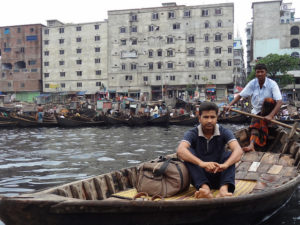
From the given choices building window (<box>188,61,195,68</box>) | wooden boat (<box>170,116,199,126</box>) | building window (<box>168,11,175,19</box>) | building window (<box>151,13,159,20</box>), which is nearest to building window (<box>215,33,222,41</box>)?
building window (<box>188,61,195,68</box>)

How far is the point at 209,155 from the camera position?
406 centimetres

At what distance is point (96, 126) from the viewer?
26.7 meters

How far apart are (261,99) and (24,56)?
50.1 metres

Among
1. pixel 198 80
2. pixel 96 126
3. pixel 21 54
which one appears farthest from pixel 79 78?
pixel 96 126

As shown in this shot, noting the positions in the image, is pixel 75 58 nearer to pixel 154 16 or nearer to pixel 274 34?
pixel 154 16

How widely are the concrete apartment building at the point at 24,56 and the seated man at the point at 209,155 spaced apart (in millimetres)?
49640

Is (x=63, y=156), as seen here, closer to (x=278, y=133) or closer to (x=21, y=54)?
(x=278, y=133)

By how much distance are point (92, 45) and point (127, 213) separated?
4654 cm

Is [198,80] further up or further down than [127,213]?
further up

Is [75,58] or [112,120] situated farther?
[75,58]

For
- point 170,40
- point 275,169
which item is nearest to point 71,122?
point 275,169

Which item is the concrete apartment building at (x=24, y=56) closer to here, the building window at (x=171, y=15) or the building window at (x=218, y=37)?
the building window at (x=171, y=15)

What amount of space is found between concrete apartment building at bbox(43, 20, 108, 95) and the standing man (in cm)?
4055

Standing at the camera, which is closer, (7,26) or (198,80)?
(198,80)
